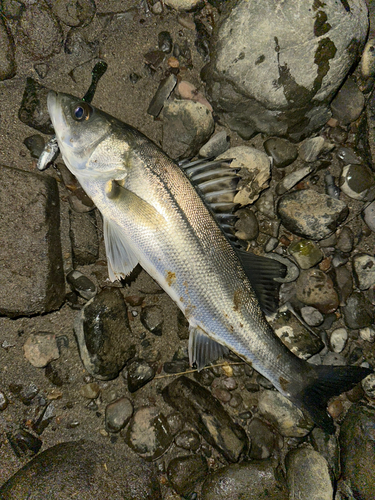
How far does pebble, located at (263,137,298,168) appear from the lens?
131 inches

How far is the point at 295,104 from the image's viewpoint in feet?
10.1

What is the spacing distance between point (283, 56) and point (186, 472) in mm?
3987

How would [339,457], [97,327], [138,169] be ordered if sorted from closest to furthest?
[138,169]
[97,327]
[339,457]

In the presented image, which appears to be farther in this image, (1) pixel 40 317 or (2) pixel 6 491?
(1) pixel 40 317

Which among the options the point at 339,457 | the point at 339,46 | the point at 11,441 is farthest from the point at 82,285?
the point at 339,46

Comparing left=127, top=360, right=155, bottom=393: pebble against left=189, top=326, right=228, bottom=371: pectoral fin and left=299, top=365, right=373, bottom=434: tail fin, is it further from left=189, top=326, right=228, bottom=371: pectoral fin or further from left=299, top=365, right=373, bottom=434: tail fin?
left=299, top=365, right=373, bottom=434: tail fin

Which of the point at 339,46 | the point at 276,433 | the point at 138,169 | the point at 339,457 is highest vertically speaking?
the point at 339,46

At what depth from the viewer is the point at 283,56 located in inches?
117

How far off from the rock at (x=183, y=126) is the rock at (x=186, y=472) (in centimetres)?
294

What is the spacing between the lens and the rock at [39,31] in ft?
9.87

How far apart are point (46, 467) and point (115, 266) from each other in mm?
1816

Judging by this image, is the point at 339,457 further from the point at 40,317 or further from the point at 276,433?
the point at 40,317

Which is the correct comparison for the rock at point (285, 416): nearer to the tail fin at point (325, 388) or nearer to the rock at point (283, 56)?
the tail fin at point (325, 388)

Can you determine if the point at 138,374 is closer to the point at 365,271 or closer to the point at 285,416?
the point at 285,416
